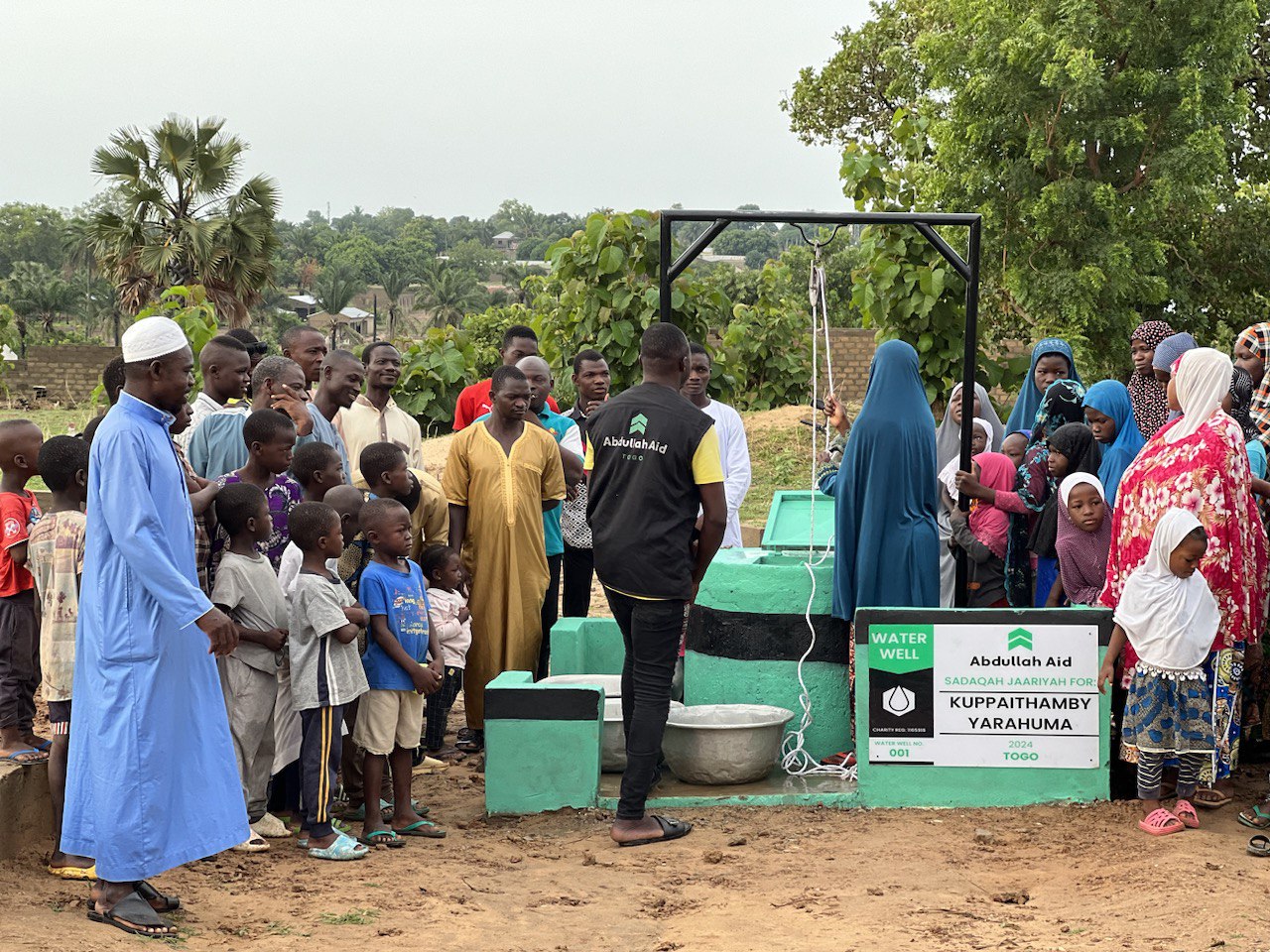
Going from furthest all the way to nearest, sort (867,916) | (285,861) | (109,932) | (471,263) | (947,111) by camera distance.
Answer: (471,263) < (947,111) < (285,861) < (867,916) < (109,932)

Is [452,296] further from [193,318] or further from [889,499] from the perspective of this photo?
[889,499]

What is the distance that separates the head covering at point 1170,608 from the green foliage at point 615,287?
8437 millimetres

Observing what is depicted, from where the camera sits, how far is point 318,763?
16.3 feet

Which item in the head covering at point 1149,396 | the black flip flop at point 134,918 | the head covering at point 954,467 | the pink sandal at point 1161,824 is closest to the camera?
the black flip flop at point 134,918

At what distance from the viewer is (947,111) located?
49.2 ft

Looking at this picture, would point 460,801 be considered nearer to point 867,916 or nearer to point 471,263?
point 867,916

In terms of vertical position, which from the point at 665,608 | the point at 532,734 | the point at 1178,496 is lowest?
the point at 532,734

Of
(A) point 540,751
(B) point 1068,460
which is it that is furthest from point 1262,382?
(A) point 540,751

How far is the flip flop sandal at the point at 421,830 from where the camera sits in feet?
17.6

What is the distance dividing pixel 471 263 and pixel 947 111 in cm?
→ 6392

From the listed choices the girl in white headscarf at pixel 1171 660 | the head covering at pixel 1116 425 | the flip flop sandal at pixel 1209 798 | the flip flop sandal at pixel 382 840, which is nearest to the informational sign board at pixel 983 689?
the girl in white headscarf at pixel 1171 660

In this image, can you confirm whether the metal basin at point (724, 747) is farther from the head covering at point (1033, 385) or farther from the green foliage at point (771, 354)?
the green foliage at point (771, 354)

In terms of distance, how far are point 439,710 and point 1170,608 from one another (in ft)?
11.2

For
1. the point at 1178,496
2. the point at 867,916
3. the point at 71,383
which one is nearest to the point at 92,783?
the point at 867,916
